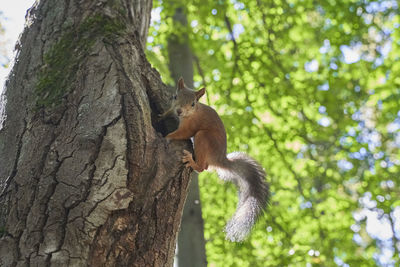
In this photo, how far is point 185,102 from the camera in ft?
10.4

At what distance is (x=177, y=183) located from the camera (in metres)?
2.19

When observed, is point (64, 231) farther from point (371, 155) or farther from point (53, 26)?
point (371, 155)

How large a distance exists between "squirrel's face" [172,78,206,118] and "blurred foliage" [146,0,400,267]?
1.85 metres

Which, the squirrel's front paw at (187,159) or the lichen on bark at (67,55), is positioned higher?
the lichen on bark at (67,55)

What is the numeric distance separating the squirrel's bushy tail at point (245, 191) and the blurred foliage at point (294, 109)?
6.37ft

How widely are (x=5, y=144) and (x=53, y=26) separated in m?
0.90

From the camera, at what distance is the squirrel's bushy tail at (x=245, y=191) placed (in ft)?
8.91

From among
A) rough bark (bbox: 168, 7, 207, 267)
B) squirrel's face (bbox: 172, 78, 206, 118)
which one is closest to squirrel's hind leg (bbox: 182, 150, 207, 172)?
squirrel's face (bbox: 172, 78, 206, 118)

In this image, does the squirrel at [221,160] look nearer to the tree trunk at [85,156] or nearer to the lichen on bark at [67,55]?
the tree trunk at [85,156]

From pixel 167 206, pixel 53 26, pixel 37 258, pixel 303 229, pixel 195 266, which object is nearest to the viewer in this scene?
pixel 37 258

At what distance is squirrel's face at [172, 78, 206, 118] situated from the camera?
2945 millimetres

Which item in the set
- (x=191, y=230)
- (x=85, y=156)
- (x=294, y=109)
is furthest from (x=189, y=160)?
(x=294, y=109)

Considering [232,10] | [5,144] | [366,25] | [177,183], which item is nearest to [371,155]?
[366,25]

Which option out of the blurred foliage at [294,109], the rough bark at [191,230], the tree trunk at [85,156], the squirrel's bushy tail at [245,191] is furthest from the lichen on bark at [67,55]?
the blurred foliage at [294,109]
